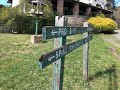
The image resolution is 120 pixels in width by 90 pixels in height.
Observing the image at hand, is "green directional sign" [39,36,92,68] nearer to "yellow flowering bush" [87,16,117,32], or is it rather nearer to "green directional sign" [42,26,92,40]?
"green directional sign" [42,26,92,40]

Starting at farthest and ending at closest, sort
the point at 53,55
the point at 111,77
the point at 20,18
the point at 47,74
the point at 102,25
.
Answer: the point at 102,25 < the point at 20,18 < the point at 111,77 < the point at 47,74 < the point at 53,55

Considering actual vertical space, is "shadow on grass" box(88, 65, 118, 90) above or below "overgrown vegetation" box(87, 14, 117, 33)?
below

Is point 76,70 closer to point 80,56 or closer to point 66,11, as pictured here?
point 80,56

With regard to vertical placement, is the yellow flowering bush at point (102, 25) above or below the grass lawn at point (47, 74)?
above

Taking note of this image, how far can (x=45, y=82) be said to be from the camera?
6688 mm

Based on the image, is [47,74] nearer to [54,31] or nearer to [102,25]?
[54,31]

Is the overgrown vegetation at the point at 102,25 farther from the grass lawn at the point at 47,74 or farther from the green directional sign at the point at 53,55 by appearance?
the green directional sign at the point at 53,55

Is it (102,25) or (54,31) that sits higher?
(54,31)

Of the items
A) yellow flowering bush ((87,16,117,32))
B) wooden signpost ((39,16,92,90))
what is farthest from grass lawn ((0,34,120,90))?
yellow flowering bush ((87,16,117,32))

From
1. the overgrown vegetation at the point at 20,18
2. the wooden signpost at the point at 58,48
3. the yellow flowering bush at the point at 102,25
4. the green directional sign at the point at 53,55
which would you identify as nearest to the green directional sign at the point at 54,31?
the wooden signpost at the point at 58,48

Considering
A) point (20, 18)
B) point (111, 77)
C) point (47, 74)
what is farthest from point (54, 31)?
point (20, 18)

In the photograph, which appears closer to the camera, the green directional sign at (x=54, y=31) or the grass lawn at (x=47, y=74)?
the green directional sign at (x=54, y=31)

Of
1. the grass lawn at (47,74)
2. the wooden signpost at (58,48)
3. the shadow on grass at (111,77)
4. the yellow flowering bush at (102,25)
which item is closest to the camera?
the wooden signpost at (58,48)

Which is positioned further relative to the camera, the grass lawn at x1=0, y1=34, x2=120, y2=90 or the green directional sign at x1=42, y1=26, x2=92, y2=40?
the grass lawn at x1=0, y1=34, x2=120, y2=90
